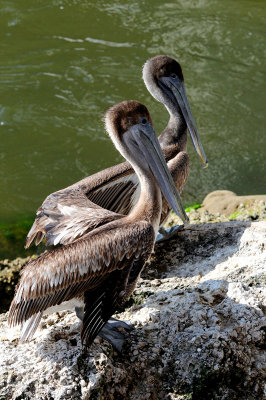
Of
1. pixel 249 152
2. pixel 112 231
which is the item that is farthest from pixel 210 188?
pixel 112 231

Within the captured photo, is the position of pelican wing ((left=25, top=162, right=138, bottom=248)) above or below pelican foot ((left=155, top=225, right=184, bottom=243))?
above

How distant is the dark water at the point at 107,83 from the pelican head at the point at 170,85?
1.89 m

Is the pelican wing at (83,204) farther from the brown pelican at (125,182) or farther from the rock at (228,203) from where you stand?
the rock at (228,203)

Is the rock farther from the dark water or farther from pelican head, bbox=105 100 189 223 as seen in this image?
pelican head, bbox=105 100 189 223

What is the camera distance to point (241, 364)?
11.1ft

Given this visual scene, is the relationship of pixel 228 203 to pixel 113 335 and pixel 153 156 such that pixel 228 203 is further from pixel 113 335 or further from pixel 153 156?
pixel 113 335

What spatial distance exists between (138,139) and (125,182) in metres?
1.10

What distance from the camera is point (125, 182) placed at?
514cm

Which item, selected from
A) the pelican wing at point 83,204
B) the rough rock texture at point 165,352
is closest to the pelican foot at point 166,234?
the pelican wing at point 83,204

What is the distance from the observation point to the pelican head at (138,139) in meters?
4.02

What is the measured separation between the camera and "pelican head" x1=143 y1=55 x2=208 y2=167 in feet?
19.6

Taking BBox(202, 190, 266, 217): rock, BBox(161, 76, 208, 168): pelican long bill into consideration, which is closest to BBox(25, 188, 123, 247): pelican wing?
BBox(161, 76, 208, 168): pelican long bill

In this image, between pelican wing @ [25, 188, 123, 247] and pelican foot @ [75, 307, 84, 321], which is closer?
pelican foot @ [75, 307, 84, 321]

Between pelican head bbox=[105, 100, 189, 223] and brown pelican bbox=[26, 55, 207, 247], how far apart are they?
0.56 metres
